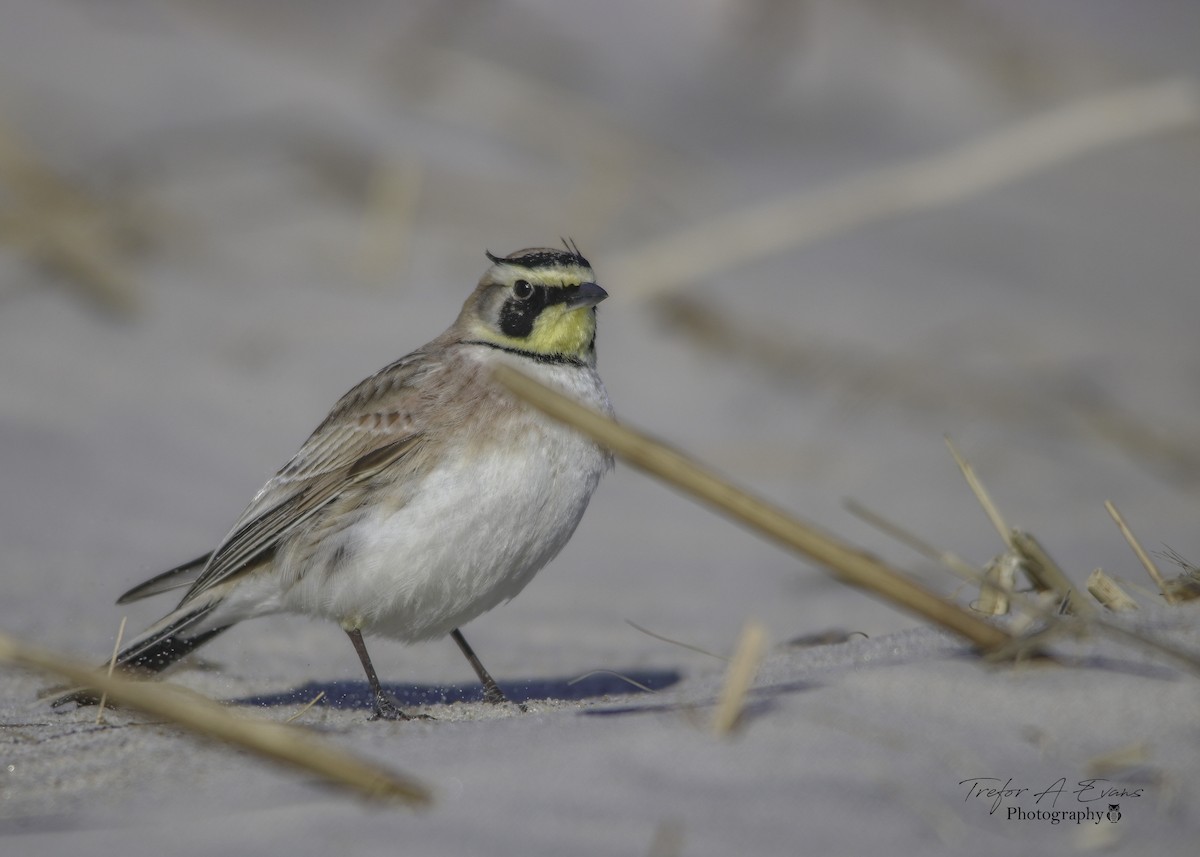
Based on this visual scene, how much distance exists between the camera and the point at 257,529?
4922 millimetres

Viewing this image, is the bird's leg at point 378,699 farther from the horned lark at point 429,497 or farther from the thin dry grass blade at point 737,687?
the thin dry grass blade at point 737,687

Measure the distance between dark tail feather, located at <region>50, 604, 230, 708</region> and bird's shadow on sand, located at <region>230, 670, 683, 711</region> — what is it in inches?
17.9

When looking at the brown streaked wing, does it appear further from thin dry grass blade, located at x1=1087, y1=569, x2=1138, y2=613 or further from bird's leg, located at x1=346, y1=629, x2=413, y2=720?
thin dry grass blade, located at x1=1087, y1=569, x2=1138, y2=613

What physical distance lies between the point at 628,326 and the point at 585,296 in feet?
16.4

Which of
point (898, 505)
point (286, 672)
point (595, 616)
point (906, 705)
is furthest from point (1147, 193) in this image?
point (906, 705)

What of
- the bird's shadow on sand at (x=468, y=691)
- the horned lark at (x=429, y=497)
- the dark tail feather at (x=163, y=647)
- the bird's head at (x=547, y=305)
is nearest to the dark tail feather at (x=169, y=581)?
the horned lark at (x=429, y=497)

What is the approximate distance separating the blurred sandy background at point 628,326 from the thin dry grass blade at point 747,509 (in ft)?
0.78

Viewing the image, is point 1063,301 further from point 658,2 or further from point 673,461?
point 673,461

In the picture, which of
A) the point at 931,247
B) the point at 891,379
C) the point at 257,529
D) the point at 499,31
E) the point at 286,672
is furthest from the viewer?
the point at 499,31

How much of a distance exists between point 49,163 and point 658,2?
25.8 ft

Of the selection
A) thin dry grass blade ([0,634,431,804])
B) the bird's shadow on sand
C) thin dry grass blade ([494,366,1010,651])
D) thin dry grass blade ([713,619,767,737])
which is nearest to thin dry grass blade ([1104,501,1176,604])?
thin dry grass blade ([494,366,1010,651])

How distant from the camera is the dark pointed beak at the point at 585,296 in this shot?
16.2 ft

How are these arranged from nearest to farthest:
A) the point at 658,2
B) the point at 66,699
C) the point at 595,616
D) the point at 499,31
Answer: the point at 66,699
the point at 595,616
the point at 499,31
the point at 658,2

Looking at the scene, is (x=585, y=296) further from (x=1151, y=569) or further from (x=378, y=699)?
(x=1151, y=569)
